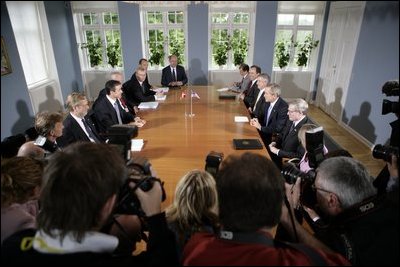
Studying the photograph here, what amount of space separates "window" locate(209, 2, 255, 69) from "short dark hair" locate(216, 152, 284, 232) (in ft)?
20.5

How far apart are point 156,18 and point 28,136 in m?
5.34

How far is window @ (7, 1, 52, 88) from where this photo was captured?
517 centimetres

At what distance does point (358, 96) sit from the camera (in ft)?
12.7

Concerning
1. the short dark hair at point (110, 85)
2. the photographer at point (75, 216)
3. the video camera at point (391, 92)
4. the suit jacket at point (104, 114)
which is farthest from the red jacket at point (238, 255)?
the short dark hair at point (110, 85)

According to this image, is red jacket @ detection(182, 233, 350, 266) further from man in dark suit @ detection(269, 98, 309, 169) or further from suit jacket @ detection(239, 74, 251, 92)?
suit jacket @ detection(239, 74, 251, 92)

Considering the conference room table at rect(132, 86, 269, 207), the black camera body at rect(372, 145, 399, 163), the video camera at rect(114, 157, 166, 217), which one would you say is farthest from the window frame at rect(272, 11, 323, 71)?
the video camera at rect(114, 157, 166, 217)

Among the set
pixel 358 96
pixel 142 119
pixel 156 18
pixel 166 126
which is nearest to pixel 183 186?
pixel 166 126

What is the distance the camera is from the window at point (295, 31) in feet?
22.0

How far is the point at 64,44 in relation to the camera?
6.55m

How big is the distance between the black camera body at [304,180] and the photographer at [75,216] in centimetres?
84

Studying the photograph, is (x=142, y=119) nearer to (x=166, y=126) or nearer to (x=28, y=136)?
(x=166, y=126)

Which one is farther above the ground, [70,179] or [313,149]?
[70,179]

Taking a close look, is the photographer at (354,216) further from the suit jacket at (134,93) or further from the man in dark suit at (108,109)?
the suit jacket at (134,93)

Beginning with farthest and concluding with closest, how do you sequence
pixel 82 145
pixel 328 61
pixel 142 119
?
1. pixel 328 61
2. pixel 142 119
3. pixel 82 145
